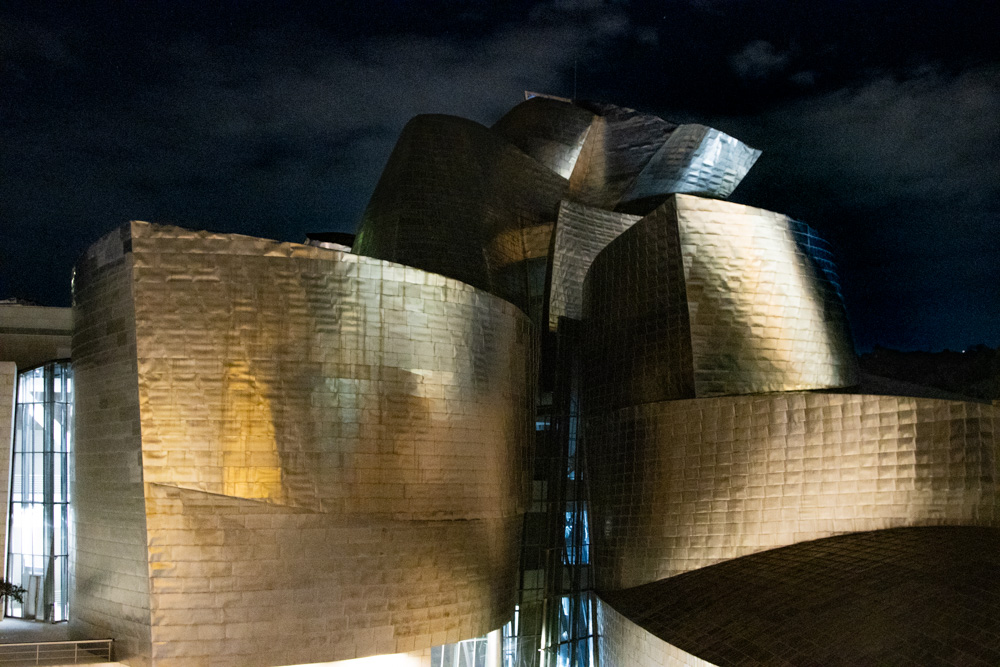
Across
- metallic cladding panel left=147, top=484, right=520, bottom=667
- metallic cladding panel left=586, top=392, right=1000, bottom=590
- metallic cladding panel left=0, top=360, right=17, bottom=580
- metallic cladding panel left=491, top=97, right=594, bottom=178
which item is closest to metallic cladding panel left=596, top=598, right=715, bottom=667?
metallic cladding panel left=586, top=392, right=1000, bottom=590

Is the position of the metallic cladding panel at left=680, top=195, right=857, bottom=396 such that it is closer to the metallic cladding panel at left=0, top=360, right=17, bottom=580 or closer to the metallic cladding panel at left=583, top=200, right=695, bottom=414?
the metallic cladding panel at left=583, top=200, right=695, bottom=414

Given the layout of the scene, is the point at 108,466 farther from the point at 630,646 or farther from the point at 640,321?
the point at 640,321

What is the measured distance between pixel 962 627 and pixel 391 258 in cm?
1286

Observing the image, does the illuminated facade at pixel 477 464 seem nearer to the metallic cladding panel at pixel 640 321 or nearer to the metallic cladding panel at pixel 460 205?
the metallic cladding panel at pixel 640 321

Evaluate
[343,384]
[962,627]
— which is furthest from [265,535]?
[962,627]

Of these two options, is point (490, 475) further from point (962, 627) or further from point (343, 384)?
point (962, 627)

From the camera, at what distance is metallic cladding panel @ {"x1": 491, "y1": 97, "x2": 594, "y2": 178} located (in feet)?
70.6

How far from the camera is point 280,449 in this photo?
1118cm

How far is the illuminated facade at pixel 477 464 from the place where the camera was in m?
10.8

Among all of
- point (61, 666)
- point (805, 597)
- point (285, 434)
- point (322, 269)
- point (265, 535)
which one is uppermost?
point (322, 269)

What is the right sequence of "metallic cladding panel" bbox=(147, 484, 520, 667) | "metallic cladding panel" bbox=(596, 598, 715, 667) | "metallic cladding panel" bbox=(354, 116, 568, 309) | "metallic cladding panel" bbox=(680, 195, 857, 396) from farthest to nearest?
"metallic cladding panel" bbox=(354, 116, 568, 309) → "metallic cladding panel" bbox=(680, 195, 857, 396) → "metallic cladding panel" bbox=(596, 598, 715, 667) → "metallic cladding panel" bbox=(147, 484, 520, 667)

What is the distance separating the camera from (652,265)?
15.3 meters

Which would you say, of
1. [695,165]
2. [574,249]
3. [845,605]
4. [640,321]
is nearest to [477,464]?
[640,321]

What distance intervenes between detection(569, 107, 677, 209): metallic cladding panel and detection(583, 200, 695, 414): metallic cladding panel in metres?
4.71
